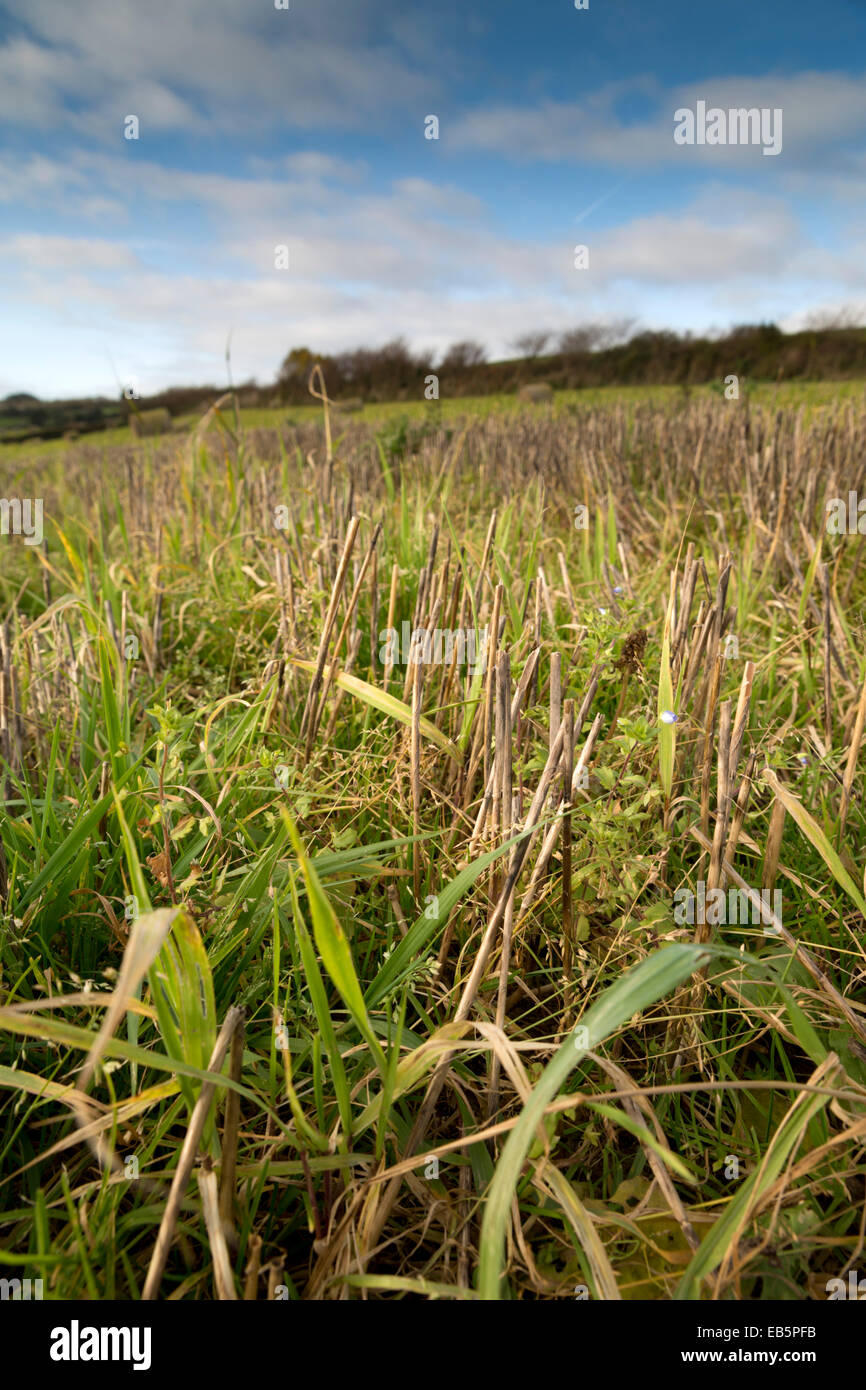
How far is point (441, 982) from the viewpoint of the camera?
145 centimetres

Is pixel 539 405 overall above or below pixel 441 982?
above

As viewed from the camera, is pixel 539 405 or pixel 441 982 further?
pixel 539 405

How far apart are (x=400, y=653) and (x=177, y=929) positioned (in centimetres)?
148

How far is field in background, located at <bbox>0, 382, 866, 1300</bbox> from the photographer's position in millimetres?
1048

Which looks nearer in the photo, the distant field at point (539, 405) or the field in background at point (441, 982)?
the field in background at point (441, 982)

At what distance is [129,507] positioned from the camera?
17.5ft

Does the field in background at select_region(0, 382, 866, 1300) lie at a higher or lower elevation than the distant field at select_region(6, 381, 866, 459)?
lower

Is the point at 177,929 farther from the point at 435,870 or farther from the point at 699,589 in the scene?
the point at 699,589

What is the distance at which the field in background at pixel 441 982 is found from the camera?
1048 millimetres

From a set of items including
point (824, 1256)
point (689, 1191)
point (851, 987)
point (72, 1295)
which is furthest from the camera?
point (851, 987)

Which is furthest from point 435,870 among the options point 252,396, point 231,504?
point 252,396

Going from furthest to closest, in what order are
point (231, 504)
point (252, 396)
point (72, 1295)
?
point (252, 396) → point (231, 504) → point (72, 1295)

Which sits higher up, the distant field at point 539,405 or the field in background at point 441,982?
the distant field at point 539,405

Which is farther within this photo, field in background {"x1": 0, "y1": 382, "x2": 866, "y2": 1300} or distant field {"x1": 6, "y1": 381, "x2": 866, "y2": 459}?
distant field {"x1": 6, "y1": 381, "x2": 866, "y2": 459}
